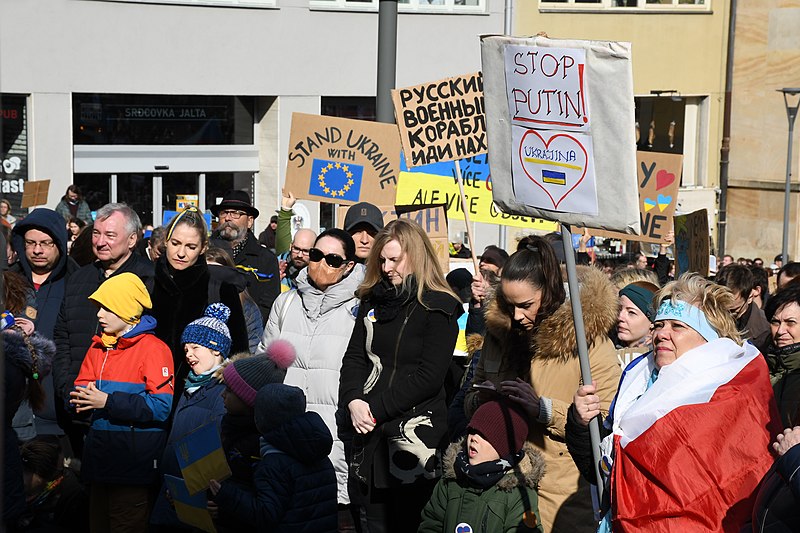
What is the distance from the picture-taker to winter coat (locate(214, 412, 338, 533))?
4.61m

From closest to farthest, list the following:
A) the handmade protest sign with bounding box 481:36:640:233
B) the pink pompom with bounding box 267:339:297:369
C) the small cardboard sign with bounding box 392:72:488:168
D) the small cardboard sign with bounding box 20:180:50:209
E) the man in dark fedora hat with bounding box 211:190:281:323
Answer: the handmade protest sign with bounding box 481:36:640:233
the pink pompom with bounding box 267:339:297:369
the man in dark fedora hat with bounding box 211:190:281:323
the small cardboard sign with bounding box 392:72:488:168
the small cardboard sign with bounding box 20:180:50:209

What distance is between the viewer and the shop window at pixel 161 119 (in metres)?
19.6

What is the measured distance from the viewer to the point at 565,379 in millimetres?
4578

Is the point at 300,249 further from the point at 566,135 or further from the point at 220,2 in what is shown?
the point at 220,2

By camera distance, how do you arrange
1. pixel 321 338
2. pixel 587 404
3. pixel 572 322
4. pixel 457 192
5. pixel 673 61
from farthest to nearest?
pixel 673 61
pixel 457 192
pixel 321 338
pixel 572 322
pixel 587 404

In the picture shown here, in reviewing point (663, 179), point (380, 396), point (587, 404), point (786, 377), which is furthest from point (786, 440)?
point (663, 179)

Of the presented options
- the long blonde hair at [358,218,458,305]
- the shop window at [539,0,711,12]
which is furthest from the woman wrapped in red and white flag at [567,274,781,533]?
the shop window at [539,0,711,12]

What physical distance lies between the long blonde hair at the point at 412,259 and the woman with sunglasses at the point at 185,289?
99 centimetres

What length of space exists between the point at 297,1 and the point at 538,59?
56.0ft

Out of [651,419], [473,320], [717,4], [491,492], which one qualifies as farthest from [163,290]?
[717,4]

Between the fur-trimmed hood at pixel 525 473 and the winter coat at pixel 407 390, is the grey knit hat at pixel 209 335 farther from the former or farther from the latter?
the fur-trimmed hood at pixel 525 473

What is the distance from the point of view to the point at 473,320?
23.8 feet

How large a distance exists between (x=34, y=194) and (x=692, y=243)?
35.5ft

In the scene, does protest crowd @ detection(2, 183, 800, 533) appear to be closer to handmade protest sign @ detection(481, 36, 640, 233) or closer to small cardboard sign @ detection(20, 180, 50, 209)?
handmade protest sign @ detection(481, 36, 640, 233)
